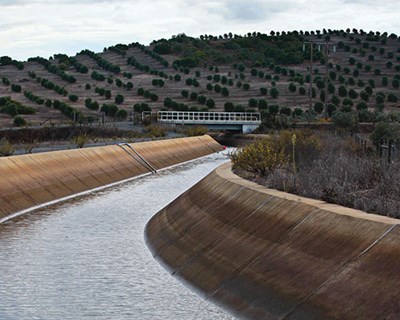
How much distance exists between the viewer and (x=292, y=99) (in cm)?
16512

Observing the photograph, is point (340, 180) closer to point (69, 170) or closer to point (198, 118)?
point (69, 170)

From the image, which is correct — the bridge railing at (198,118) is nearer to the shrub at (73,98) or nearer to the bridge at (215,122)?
the bridge at (215,122)

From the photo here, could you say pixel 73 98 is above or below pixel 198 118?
below

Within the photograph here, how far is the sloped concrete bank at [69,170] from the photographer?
37.9m

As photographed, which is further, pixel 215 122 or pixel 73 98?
pixel 73 98

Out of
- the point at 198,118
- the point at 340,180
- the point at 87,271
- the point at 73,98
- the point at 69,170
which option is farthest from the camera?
the point at 73,98

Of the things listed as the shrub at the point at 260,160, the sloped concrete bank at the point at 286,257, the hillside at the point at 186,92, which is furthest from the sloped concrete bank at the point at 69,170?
the hillside at the point at 186,92

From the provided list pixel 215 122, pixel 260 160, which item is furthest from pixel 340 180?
pixel 215 122

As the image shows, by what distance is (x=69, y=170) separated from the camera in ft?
154

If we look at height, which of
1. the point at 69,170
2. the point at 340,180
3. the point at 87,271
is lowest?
the point at 69,170

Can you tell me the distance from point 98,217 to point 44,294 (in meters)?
14.0

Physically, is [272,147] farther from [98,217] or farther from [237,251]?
[237,251]

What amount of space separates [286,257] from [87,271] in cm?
718

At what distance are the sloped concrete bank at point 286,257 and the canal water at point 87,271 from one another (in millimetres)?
744
